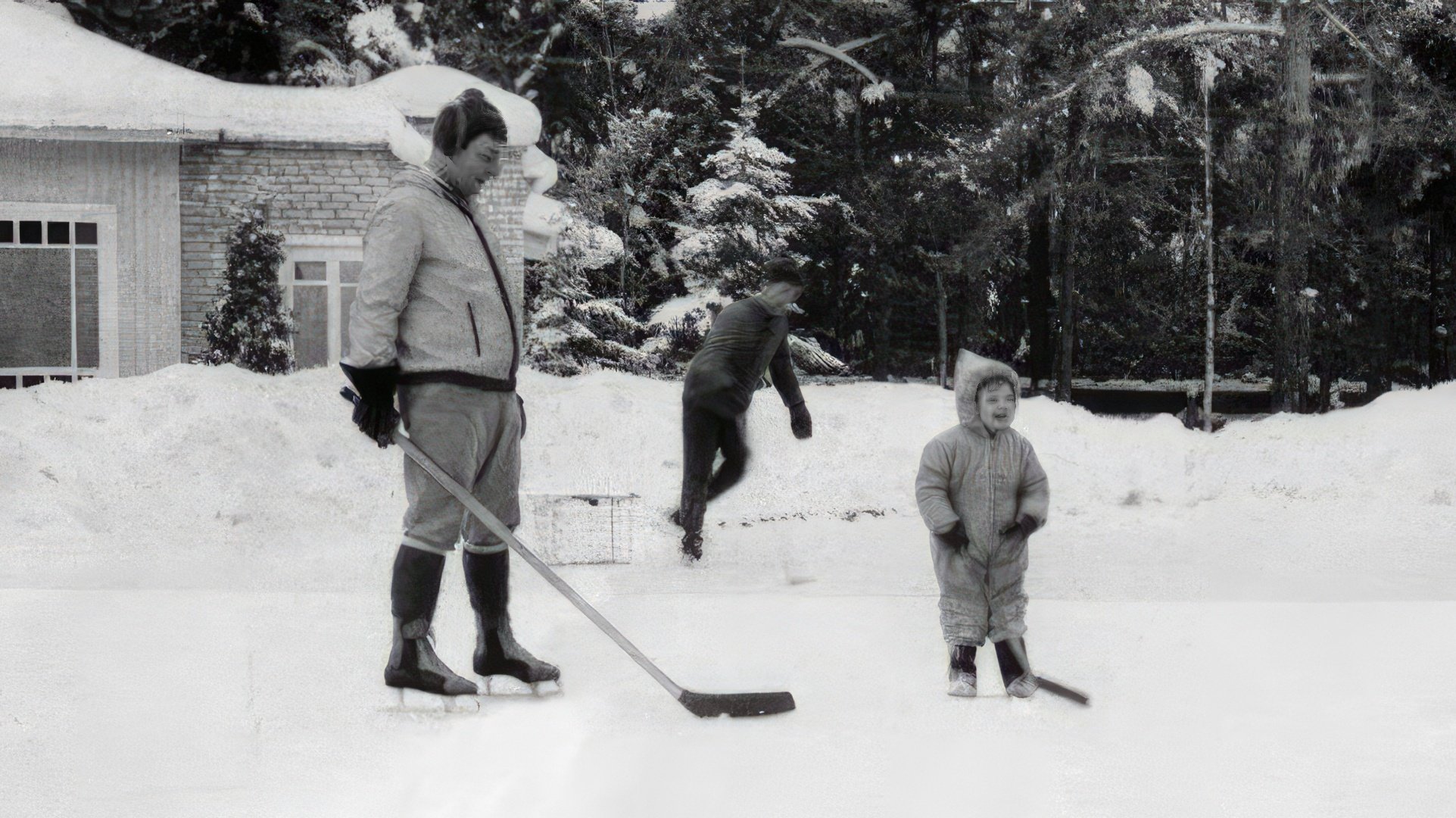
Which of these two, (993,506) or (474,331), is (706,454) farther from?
(474,331)

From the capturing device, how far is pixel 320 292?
1355 centimetres

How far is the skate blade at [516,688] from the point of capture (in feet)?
16.1

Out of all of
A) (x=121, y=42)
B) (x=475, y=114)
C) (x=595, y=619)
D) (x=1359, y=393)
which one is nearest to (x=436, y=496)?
(x=595, y=619)

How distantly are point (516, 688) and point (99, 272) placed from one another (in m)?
10.0

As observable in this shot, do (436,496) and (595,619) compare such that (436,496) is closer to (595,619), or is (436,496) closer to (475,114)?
(595,619)

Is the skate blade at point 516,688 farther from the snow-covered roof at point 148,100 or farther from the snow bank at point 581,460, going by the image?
the snow-covered roof at point 148,100

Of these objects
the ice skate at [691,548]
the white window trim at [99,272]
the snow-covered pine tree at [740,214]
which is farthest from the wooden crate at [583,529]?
the snow-covered pine tree at [740,214]

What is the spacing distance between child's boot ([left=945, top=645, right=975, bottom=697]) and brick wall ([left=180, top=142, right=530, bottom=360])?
9255mm

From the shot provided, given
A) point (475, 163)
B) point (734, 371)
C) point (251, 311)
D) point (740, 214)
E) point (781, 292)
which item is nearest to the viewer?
point (475, 163)

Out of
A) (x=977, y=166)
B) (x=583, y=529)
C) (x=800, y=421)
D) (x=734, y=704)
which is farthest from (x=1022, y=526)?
(x=977, y=166)

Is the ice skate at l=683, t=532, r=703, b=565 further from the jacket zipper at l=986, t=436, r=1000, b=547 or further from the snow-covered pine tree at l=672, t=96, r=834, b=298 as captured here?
the snow-covered pine tree at l=672, t=96, r=834, b=298

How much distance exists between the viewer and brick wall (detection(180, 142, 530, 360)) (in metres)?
13.6

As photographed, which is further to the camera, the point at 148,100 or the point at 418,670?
the point at 148,100

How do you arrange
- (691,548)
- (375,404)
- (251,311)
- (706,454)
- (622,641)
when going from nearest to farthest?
(375,404)
(622,641)
(706,454)
(691,548)
(251,311)
